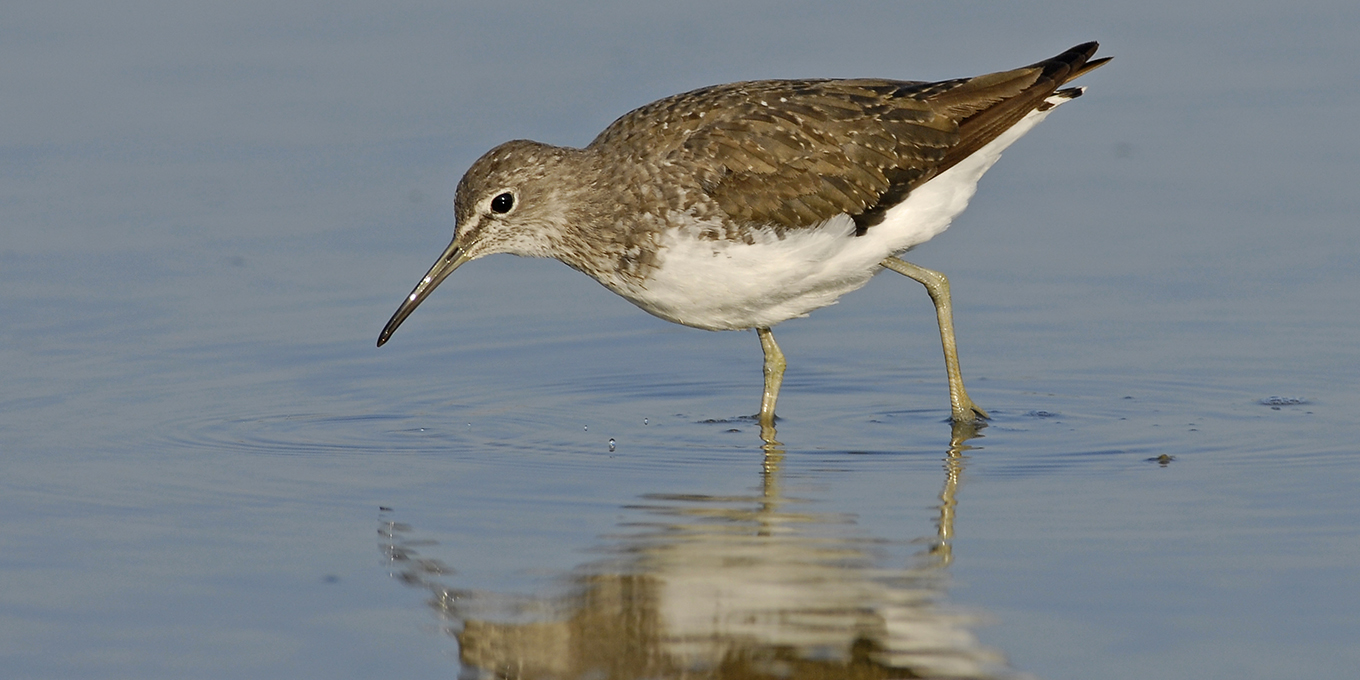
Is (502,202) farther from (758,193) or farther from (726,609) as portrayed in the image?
(726,609)

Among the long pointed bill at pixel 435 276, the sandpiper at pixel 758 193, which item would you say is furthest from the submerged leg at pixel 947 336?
the long pointed bill at pixel 435 276

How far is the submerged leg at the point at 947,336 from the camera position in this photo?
11.2m

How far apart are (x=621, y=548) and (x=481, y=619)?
3.34 feet

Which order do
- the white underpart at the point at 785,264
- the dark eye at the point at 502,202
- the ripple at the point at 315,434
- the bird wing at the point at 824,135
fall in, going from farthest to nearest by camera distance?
the dark eye at the point at 502,202, the bird wing at the point at 824,135, the white underpart at the point at 785,264, the ripple at the point at 315,434

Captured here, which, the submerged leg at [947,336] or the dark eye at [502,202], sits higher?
the dark eye at [502,202]

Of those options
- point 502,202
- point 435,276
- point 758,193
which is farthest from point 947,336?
point 435,276

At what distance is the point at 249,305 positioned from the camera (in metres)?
13.2

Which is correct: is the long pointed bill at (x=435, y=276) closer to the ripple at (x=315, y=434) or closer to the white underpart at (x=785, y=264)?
the ripple at (x=315, y=434)

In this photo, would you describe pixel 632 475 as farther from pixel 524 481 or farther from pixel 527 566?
pixel 527 566

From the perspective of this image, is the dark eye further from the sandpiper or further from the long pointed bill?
A: the long pointed bill

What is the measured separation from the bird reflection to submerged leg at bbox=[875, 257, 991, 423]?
210cm

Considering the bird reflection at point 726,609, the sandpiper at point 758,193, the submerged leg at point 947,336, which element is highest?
the sandpiper at point 758,193

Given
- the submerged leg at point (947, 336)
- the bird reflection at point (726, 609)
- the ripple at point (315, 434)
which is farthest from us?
the submerged leg at point (947, 336)

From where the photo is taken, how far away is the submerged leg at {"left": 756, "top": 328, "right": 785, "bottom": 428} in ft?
37.4
